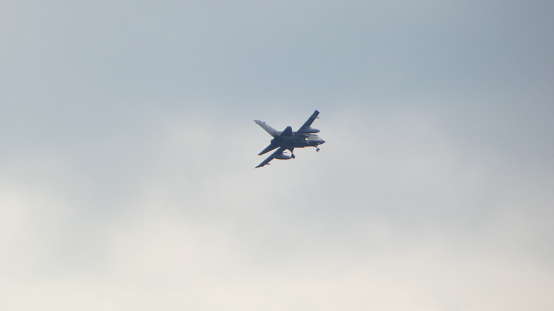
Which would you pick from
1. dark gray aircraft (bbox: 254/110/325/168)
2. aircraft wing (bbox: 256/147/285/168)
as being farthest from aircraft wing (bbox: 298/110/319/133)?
aircraft wing (bbox: 256/147/285/168)

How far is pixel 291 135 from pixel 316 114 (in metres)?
6.57

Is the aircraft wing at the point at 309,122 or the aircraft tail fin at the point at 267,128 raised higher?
the aircraft tail fin at the point at 267,128

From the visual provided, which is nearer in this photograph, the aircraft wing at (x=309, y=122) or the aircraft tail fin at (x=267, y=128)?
the aircraft wing at (x=309, y=122)

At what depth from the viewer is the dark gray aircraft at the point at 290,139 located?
152 metres

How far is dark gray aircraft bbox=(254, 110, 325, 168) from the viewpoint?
15212 centimetres

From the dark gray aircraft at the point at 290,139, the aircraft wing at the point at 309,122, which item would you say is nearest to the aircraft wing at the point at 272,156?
the dark gray aircraft at the point at 290,139

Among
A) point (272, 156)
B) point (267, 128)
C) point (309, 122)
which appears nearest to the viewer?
point (309, 122)

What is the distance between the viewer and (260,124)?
515 feet

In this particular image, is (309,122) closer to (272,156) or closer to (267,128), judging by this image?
(267,128)

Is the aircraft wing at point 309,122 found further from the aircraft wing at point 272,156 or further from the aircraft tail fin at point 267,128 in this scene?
the aircraft wing at point 272,156

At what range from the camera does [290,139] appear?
15350 cm

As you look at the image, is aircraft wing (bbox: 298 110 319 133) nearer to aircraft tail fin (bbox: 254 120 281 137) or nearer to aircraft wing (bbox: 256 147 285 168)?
aircraft tail fin (bbox: 254 120 281 137)

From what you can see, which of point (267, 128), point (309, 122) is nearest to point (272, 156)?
point (267, 128)

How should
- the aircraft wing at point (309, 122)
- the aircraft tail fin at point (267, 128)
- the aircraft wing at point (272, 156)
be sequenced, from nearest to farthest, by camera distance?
the aircraft wing at point (309, 122) < the aircraft tail fin at point (267, 128) < the aircraft wing at point (272, 156)
